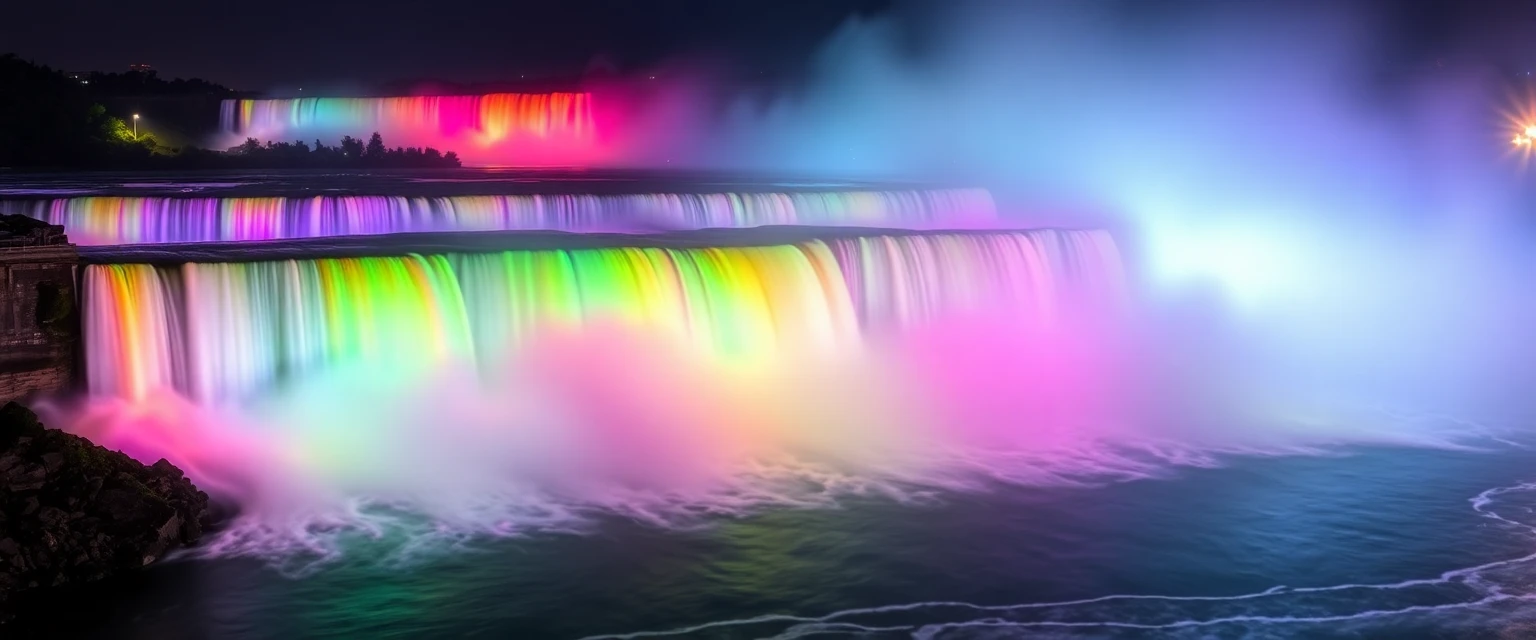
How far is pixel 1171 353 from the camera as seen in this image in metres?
21.3

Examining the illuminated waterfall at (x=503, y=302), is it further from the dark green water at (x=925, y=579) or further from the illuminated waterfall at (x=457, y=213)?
the illuminated waterfall at (x=457, y=213)

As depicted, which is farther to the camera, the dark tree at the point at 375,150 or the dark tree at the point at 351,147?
the dark tree at the point at 351,147

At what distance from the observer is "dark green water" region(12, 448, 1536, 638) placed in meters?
9.77

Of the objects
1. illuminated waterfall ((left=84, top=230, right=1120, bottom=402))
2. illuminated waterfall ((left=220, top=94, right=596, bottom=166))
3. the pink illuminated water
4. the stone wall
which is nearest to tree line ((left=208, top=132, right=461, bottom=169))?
illuminated waterfall ((left=220, top=94, right=596, bottom=166))

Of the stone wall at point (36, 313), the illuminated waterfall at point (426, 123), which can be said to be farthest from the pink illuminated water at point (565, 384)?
the illuminated waterfall at point (426, 123)

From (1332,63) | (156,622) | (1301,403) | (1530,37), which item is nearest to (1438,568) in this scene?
(1301,403)

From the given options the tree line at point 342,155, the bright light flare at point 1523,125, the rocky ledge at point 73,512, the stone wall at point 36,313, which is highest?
the tree line at point 342,155

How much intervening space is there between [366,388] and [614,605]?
218 inches

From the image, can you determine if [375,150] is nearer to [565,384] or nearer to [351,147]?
[351,147]

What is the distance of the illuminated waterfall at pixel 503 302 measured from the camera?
13.6 meters

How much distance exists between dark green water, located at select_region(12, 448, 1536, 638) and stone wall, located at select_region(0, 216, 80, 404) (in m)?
3.37

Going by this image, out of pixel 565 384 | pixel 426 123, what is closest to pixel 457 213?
pixel 565 384

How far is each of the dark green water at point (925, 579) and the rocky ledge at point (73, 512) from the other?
1.00ft

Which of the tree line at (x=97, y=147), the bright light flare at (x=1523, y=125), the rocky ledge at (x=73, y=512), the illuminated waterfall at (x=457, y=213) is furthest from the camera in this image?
the tree line at (x=97, y=147)
